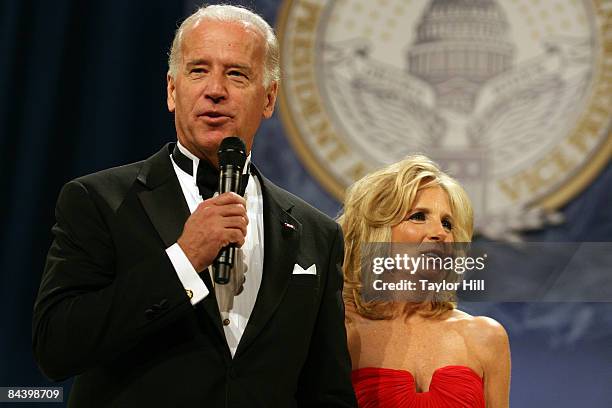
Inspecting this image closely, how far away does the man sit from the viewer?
55.9 inches

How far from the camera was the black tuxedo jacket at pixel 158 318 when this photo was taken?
4.66ft

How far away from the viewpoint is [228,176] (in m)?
1.49

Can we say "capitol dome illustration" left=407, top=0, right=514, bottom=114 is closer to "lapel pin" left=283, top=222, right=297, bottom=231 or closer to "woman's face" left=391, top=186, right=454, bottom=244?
"woman's face" left=391, top=186, right=454, bottom=244

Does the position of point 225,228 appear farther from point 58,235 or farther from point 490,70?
point 490,70

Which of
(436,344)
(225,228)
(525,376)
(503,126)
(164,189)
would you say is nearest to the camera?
(225,228)

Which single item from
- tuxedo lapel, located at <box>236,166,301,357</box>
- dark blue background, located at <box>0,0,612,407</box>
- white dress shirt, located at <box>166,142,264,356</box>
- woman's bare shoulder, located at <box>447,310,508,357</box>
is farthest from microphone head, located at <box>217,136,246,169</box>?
dark blue background, located at <box>0,0,612,407</box>

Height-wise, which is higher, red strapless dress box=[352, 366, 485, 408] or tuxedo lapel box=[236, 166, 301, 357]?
tuxedo lapel box=[236, 166, 301, 357]

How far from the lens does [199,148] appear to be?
5.58 feet

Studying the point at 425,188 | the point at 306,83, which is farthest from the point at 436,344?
the point at 306,83

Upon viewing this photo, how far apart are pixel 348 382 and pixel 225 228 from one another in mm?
542

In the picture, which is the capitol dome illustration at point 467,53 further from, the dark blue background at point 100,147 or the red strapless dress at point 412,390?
the red strapless dress at point 412,390

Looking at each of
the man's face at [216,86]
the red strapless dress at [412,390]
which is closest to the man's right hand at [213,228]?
the man's face at [216,86]

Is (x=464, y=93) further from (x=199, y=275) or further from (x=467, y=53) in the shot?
(x=199, y=275)

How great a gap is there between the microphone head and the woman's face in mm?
881
